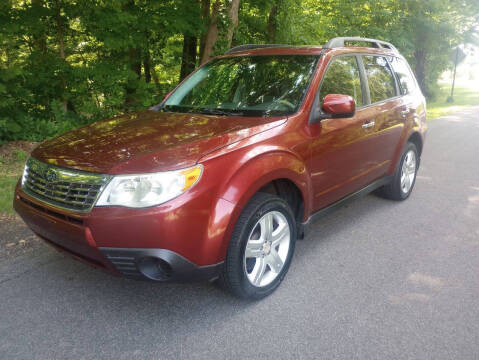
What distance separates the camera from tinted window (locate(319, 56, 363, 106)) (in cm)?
→ 367

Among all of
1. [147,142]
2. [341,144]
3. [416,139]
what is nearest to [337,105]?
[341,144]

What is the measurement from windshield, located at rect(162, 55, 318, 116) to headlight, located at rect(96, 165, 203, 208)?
1.16 m

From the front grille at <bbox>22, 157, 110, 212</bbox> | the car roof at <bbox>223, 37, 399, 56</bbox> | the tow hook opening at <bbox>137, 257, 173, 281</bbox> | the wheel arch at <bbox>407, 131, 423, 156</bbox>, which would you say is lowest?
the tow hook opening at <bbox>137, 257, 173, 281</bbox>

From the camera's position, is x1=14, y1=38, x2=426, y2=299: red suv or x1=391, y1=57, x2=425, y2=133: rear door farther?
x1=391, y1=57, x2=425, y2=133: rear door

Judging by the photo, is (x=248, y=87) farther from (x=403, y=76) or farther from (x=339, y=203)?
(x=403, y=76)

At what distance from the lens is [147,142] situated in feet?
9.37

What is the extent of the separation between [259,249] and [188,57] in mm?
11219

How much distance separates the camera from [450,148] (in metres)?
9.17

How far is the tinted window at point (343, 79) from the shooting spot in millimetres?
3674

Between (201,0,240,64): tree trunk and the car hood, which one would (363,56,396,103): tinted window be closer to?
the car hood

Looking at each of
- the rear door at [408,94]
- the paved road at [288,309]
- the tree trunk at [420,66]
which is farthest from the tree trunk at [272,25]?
the tree trunk at [420,66]

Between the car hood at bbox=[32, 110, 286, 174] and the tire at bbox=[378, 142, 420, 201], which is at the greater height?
the car hood at bbox=[32, 110, 286, 174]

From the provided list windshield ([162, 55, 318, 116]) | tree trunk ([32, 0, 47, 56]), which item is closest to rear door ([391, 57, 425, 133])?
windshield ([162, 55, 318, 116])

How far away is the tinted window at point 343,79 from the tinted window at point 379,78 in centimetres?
26
